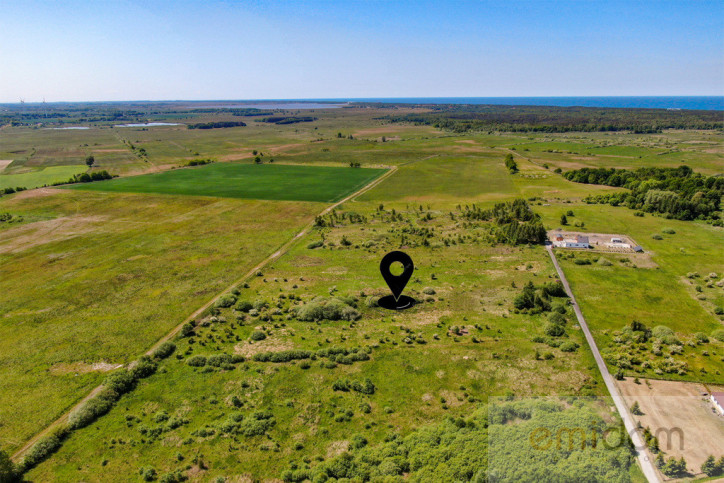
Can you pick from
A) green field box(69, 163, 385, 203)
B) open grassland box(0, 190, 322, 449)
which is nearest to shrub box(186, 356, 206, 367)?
open grassland box(0, 190, 322, 449)

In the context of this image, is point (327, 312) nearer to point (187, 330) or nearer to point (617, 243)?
point (187, 330)

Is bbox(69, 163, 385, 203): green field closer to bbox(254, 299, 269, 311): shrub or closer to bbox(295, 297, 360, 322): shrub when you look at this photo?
bbox(254, 299, 269, 311): shrub

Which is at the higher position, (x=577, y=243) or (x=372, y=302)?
(x=577, y=243)

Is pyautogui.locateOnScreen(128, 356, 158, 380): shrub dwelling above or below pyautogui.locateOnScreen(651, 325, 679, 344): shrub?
below

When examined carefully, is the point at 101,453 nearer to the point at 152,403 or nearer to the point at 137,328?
the point at 152,403

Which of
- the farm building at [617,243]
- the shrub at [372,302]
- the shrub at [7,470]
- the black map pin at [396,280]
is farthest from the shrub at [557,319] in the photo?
the shrub at [7,470]

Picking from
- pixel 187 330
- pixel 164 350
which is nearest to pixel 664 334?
pixel 187 330

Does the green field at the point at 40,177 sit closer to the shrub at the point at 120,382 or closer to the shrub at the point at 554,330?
the shrub at the point at 120,382
